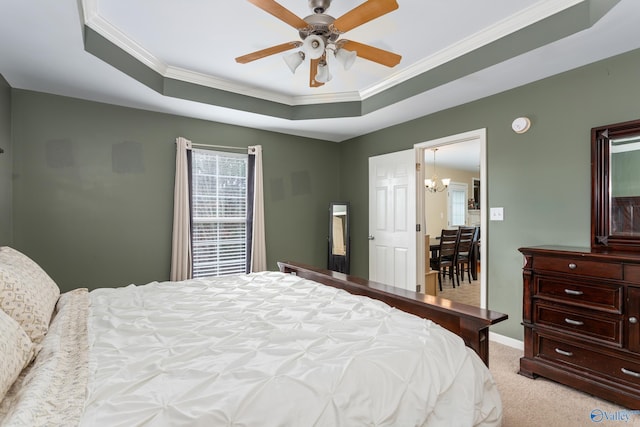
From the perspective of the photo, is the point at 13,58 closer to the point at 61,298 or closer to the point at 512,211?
the point at 61,298

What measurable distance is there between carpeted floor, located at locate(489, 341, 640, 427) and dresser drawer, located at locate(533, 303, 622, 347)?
0.40m

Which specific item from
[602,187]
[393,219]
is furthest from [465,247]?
[602,187]

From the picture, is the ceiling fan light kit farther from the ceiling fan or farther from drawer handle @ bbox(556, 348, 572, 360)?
drawer handle @ bbox(556, 348, 572, 360)

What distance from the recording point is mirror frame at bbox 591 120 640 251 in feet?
7.74

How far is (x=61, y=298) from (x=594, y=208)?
11.9ft

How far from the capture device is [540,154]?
2824mm

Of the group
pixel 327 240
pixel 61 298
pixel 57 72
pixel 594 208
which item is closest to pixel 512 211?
pixel 594 208

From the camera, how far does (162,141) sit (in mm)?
3646

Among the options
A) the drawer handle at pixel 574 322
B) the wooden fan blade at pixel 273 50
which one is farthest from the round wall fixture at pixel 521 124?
the wooden fan blade at pixel 273 50

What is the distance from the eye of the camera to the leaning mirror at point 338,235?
468cm

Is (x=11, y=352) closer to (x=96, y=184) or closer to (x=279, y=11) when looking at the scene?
(x=279, y=11)

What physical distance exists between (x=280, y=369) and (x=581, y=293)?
2.15 m

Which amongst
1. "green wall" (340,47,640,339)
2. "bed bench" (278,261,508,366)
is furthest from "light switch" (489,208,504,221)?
"bed bench" (278,261,508,366)

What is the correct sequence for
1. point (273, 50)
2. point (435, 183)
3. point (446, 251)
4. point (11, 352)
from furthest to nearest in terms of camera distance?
1. point (435, 183)
2. point (446, 251)
3. point (273, 50)
4. point (11, 352)
